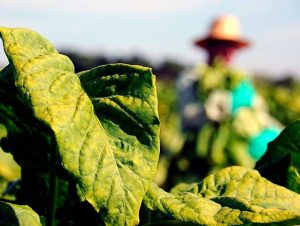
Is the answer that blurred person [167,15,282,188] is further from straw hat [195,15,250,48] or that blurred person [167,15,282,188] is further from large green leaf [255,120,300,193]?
large green leaf [255,120,300,193]

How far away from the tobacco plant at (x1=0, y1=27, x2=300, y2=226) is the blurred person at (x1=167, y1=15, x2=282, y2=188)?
4.95 m

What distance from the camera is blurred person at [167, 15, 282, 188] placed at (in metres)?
6.45

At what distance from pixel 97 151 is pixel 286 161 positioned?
1.41 ft

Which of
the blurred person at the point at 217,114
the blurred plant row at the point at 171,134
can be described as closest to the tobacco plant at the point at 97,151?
the blurred plant row at the point at 171,134

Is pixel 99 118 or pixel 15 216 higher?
pixel 99 118

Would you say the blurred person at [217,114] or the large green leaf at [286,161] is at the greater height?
the large green leaf at [286,161]

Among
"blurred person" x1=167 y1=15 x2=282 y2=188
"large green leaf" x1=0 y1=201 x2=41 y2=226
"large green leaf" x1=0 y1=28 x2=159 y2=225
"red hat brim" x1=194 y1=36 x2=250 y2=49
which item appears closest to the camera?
"large green leaf" x1=0 y1=28 x2=159 y2=225

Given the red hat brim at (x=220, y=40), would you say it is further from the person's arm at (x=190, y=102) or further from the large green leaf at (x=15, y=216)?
the large green leaf at (x=15, y=216)

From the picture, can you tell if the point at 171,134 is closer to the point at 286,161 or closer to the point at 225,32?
the point at 225,32

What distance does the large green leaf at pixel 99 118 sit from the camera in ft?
2.49

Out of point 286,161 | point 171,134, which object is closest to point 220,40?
point 171,134

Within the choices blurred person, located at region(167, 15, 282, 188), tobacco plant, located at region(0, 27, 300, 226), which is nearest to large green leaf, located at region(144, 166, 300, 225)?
tobacco plant, located at region(0, 27, 300, 226)

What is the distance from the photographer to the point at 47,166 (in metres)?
1.05

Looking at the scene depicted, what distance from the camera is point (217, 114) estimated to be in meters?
6.89
